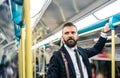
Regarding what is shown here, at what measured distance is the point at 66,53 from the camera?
2201 millimetres

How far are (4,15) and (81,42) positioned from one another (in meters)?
2.91

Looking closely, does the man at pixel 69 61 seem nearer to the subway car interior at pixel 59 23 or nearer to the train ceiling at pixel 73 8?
the subway car interior at pixel 59 23

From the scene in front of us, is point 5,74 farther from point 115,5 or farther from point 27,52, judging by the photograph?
point 115,5

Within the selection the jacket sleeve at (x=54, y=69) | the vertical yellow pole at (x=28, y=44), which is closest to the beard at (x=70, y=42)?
the jacket sleeve at (x=54, y=69)

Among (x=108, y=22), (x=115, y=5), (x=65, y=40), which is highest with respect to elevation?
(x=115, y=5)

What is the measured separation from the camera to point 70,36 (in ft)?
7.39

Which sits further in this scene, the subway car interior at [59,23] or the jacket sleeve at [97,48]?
the jacket sleeve at [97,48]

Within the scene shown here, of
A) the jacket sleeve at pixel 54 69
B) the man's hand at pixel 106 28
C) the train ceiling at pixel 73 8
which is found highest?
the train ceiling at pixel 73 8

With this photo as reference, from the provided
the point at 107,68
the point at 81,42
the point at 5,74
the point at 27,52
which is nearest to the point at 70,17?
the point at 81,42

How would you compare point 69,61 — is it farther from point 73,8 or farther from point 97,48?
point 73,8

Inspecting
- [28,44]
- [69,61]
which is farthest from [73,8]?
[28,44]

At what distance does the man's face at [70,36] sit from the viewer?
2.22m

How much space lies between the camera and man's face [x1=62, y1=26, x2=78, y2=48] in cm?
222

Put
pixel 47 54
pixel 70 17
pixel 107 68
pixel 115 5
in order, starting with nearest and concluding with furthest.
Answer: pixel 115 5, pixel 107 68, pixel 70 17, pixel 47 54
